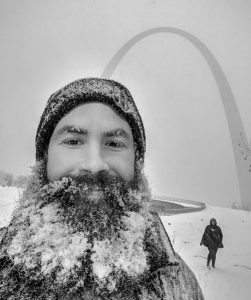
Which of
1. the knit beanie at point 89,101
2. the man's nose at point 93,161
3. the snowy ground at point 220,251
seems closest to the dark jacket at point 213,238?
the snowy ground at point 220,251

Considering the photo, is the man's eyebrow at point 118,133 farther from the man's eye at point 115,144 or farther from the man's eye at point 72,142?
the man's eye at point 72,142

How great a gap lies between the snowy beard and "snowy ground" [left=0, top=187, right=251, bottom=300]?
1.75 metres

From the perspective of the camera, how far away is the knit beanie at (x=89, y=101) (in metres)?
1.60

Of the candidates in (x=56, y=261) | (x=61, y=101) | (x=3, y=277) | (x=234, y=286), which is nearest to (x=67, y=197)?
(x=56, y=261)

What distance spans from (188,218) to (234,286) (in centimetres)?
1000

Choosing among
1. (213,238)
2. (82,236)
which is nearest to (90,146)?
(82,236)

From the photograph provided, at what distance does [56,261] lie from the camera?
1001 millimetres

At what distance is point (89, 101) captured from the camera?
63.3 inches

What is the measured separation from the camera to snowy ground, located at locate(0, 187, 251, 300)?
648 cm

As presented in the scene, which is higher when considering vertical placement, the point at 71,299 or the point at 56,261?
the point at 56,261

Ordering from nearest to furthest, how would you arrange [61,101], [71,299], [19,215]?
1. [71,299]
2. [19,215]
3. [61,101]

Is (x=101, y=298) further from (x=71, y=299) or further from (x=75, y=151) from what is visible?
(x=75, y=151)

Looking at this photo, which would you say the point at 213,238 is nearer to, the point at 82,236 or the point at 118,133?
the point at 118,133

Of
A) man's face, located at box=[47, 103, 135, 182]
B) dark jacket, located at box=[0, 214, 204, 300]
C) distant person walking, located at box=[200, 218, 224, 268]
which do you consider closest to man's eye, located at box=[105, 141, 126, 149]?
man's face, located at box=[47, 103, 135, 182]
